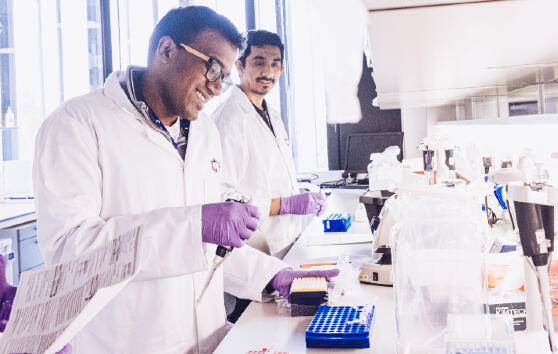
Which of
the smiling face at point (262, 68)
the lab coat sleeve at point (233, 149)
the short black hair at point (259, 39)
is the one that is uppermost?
the short black hair at point (259, 39)

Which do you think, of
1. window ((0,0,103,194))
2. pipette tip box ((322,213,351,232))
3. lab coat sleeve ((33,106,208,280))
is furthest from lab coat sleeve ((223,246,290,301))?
window ((0,0,103,194))

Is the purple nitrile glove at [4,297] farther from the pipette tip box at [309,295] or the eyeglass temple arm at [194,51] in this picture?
the eyeglass temple arm at [194,51]

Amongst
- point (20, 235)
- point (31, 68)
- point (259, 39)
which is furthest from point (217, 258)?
point (31, 68)

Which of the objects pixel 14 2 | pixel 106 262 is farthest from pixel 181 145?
pixel 14 2

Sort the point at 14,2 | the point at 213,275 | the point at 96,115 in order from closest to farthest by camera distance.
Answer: the point at 96,115 < the point at 213,275 < the point at 14,2

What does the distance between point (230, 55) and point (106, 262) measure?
3.21 ft

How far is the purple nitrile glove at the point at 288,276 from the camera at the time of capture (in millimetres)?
1484

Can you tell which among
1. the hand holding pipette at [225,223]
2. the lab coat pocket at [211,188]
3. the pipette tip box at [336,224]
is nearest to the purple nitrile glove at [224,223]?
the hand holding pipette at [225,223]

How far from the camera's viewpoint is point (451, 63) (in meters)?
1.53

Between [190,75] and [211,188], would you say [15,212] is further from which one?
[190,75]

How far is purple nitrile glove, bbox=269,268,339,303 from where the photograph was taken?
4.87ft

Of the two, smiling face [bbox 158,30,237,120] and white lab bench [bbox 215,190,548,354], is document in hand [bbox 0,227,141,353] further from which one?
smiling face [bbox 158,30,237,120]

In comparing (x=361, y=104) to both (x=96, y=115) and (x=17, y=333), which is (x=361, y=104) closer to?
(x=96, y=115)

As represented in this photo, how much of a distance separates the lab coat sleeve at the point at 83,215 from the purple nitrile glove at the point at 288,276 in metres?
0.33
